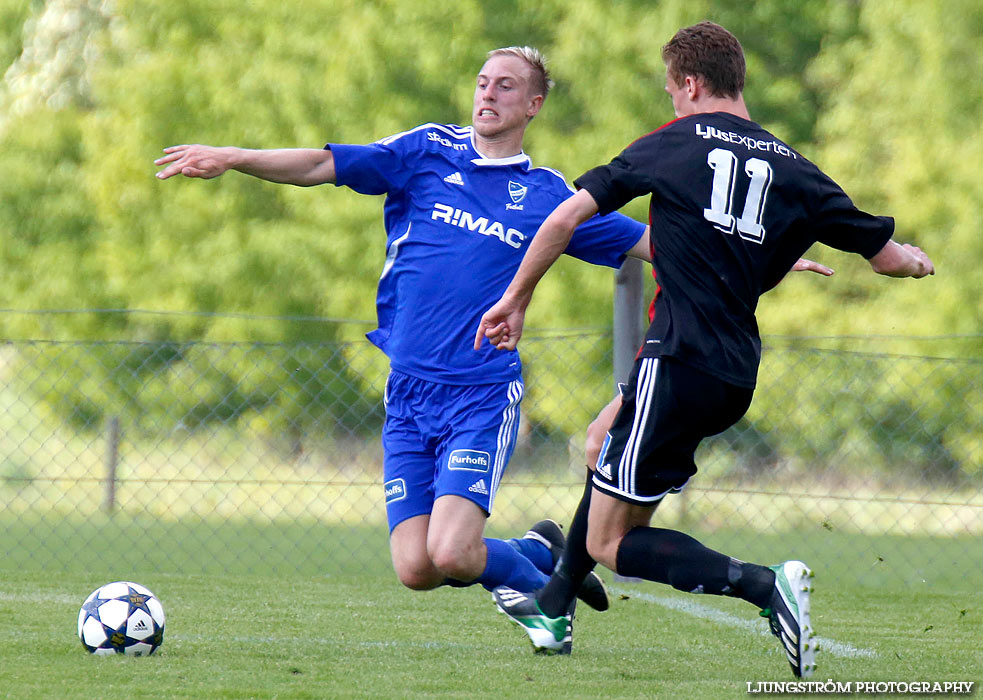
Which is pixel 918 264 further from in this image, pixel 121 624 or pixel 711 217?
pixel 121 624

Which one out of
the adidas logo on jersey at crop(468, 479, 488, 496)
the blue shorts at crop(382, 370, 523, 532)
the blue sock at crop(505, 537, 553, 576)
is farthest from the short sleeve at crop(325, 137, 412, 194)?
the blue sock at crop(505, 537, 553, 576)

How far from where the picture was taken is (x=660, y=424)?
380 cm

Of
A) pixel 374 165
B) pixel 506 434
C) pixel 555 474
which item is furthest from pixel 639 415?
pixel 555 474

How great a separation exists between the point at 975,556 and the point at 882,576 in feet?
5.32

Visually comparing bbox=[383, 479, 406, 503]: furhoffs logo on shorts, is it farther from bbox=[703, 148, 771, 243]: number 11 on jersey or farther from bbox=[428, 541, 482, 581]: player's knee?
bbox=[703, 148, 771, 243]: number 11 on jersey

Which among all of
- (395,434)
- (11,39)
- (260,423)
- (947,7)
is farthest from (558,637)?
(11,39)

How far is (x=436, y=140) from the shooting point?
490cm

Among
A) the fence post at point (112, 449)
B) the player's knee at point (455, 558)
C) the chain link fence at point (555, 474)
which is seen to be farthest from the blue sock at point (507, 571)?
the fence post at point (112, 449)

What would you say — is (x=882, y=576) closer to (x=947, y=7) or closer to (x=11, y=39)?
(x=947, y=7)

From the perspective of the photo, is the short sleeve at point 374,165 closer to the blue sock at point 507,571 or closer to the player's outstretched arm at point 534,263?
the player's outstretched arm at point 534,263

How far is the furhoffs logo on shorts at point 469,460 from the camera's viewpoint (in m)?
4.62

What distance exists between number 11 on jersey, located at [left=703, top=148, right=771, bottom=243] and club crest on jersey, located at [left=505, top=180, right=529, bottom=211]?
1175mm

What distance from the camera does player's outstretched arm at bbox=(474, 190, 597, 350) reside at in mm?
3725

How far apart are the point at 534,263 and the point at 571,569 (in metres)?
1.15
